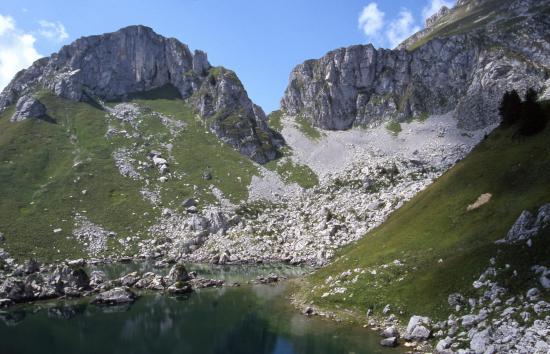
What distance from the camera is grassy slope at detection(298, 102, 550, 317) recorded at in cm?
4712

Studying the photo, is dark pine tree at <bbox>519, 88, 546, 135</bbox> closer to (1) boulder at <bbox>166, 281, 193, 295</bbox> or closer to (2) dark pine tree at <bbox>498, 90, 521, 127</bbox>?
(2) dark pine tree at <bbox>498, 90, 521, 127</bbox>

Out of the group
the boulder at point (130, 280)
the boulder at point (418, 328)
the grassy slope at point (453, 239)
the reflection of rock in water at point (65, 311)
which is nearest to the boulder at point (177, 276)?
the boulder at point (130, 280)

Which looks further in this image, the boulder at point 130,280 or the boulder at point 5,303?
the boulder at point 130,280

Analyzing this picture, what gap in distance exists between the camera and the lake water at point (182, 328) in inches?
1933

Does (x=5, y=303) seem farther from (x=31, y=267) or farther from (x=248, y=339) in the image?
(x=248, y=339)

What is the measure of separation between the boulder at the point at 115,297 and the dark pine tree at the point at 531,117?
228 ft

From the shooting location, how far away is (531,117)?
65.1m

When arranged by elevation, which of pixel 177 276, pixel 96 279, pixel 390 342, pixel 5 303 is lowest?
pixel 390 342

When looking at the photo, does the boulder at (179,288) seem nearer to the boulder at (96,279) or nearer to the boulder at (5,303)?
the boulder at (96,279)

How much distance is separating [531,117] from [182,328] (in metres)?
59.9

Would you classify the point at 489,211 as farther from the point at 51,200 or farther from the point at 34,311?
the point at 51,200

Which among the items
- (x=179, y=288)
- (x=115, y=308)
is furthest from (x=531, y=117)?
(x=115, y=308)

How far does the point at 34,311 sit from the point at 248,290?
1401 inches

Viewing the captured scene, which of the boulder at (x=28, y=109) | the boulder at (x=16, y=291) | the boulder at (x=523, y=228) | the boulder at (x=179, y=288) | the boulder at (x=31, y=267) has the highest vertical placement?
the boulder at (x=28, y=109)
